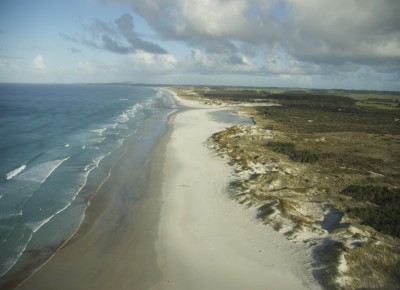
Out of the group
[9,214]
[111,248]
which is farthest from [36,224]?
[111,248]

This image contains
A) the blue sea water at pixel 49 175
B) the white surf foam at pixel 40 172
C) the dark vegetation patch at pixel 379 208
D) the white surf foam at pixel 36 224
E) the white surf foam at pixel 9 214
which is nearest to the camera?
the blue sea water at pixel 49 175

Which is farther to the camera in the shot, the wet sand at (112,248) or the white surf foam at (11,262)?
the white surf foam at (11,262)

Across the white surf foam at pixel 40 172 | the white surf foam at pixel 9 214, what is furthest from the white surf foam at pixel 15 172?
the white surf foam at pixel 9 214

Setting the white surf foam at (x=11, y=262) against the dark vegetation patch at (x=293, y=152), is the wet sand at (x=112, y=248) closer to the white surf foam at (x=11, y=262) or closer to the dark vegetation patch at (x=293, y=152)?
the white surf foam at (x=11, y=262)

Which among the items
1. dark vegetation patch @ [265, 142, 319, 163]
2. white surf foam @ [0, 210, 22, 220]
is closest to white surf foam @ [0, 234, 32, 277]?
white surf foam @ [0, 210, 22, 220]

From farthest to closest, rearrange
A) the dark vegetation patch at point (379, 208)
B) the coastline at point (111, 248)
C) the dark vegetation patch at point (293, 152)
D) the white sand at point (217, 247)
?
1. the dark vegetation patch at point (293, 152)
2. the dark vegetation patch at point (379, 208)
3. the white sand at point (217, 247)
4. the coastline at point (111, 248)

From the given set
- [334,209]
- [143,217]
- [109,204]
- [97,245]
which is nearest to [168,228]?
[143,217]

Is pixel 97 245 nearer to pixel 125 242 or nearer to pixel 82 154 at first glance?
pixel 125 242

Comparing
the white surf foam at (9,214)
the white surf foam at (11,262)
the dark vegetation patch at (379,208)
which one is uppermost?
the dark vegetation patch at (379,208)
